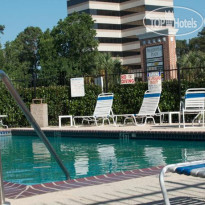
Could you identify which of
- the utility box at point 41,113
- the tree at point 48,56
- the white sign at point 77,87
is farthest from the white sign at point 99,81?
the tree at point 48,56

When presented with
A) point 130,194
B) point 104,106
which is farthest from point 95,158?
point 104,106

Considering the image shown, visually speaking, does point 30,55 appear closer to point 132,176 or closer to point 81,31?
point 81,31

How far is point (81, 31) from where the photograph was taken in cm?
5472

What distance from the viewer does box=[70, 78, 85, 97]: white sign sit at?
16.4 m

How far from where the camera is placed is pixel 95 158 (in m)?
8.27

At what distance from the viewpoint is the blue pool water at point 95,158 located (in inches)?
261

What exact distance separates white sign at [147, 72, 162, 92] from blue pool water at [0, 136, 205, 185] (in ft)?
12.2

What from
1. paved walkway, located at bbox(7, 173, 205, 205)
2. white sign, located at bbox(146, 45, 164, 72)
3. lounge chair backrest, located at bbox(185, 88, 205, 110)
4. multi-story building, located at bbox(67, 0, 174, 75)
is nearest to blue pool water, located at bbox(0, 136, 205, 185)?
paved walkway, located at bbox(7, 173, 205, 205)

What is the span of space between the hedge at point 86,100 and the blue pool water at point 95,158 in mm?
3891

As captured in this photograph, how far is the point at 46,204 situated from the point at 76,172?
2766 mm

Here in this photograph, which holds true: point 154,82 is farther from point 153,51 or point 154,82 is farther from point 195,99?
point 153,51

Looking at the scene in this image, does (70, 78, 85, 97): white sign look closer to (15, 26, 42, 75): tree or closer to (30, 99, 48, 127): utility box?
(30, 99, 48, 127): utility box

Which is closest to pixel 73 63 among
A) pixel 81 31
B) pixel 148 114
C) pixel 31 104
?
pixel 81 31

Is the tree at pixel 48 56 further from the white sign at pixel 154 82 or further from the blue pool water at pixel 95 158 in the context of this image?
the blue pool water at pixel 95 158
